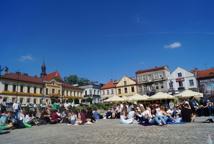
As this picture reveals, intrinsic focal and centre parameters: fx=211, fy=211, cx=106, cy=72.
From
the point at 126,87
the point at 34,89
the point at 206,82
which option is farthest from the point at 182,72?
the point at 34,89

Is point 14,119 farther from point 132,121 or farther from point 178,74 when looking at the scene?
point 178,74

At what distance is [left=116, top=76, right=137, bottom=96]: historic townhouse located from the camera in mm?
63625

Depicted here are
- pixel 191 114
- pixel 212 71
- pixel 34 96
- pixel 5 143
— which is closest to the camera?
pixel 5 143

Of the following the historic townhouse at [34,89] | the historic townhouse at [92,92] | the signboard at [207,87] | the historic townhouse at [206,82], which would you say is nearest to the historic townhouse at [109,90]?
the historic townhouse at [92,92]

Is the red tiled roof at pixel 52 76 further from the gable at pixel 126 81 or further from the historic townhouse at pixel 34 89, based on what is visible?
the gable at pixel 126 81

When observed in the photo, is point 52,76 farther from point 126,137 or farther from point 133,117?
point 126,137

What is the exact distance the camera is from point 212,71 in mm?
50156

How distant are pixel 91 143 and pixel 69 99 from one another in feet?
211

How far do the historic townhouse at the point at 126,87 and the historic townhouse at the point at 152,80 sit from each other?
2.22 m

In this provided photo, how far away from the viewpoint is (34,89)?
60.1 metres

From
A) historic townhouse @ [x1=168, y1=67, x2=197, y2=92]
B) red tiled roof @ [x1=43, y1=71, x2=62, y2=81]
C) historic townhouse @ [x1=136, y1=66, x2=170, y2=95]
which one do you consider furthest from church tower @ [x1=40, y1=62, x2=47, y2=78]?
historic townhouse @ [x1=168, y1=67, x2=197, y2=92]

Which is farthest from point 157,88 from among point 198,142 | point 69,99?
point 198,142

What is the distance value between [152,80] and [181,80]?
321 inches

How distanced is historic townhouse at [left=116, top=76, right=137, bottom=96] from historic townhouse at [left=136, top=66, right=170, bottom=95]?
2216 millimetres
